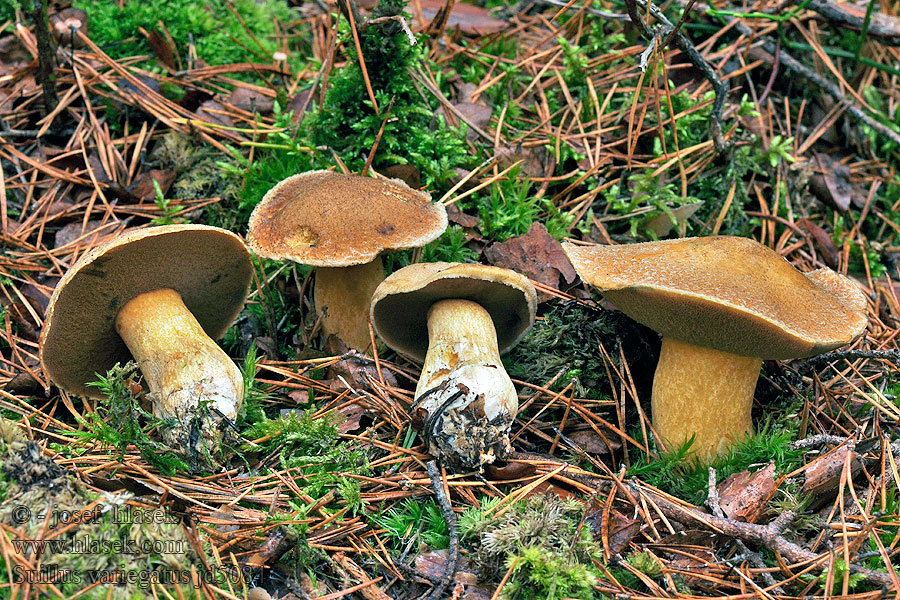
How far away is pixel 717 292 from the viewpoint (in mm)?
2025

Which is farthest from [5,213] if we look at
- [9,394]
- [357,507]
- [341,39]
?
[357,507]

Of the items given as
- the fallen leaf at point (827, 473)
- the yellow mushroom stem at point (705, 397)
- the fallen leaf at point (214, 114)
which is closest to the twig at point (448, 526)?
the yellow mushroom stem at point (705, 397)

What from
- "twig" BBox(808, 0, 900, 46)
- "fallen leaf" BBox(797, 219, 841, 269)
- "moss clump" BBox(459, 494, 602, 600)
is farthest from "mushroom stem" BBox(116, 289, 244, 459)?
"twig" BBox(808, 0, 900, 46)

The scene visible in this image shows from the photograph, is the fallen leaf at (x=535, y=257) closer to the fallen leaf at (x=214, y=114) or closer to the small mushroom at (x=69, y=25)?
the fallen leaf at (x=214, y=114)

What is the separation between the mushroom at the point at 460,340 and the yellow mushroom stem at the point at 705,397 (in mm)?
575

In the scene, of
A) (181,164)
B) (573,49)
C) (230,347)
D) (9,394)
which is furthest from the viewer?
(573,49)

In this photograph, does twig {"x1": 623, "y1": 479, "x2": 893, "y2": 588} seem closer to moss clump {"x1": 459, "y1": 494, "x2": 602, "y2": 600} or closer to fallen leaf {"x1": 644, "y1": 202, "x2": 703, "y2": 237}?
moss clump {"x1": 459, "y1": 494, "x2": 602, "y2": 600}

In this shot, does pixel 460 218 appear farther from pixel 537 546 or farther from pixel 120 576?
pixel 120 576

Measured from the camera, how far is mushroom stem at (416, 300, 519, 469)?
7.33ft

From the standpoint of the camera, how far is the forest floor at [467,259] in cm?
192

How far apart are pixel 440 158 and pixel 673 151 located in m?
1.21

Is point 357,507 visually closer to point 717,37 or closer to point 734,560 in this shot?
point 734,560

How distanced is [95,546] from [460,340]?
1.29 m

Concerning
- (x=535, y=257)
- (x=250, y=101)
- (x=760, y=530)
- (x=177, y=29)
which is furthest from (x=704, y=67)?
(x=177, y=29)
